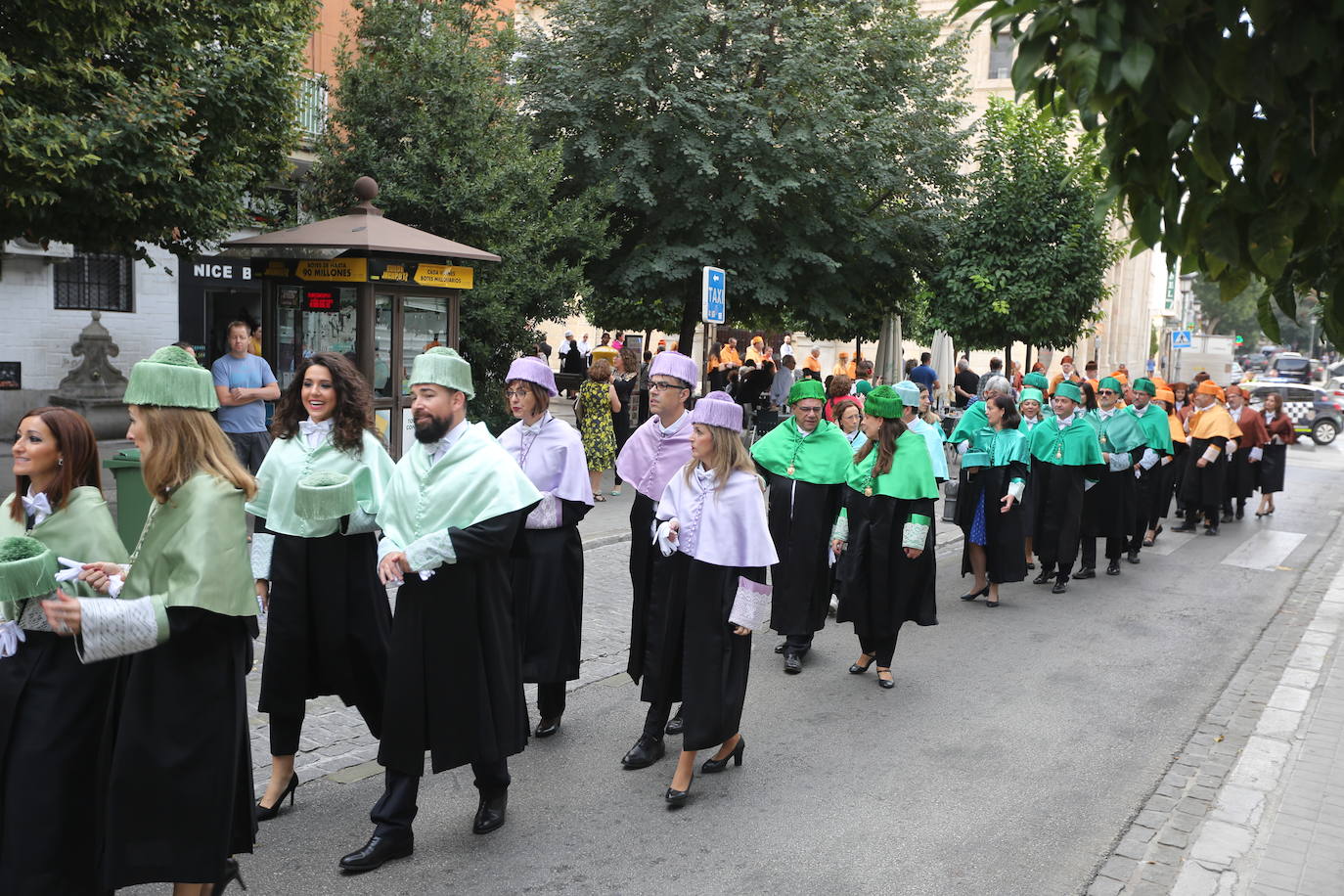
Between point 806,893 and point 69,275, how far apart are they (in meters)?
17.1

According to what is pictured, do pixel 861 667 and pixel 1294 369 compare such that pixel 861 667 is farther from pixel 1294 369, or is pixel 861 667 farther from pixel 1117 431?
pixel 1294 369

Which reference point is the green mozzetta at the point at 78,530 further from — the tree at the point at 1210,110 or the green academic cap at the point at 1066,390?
the green academic cap at the point at 1066,390

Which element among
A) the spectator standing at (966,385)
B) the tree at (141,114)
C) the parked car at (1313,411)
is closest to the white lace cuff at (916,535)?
the tree at (141,114)

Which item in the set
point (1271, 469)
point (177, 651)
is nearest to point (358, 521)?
point (177, 651)

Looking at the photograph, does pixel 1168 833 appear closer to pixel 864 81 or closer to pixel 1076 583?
pixel 1076 583

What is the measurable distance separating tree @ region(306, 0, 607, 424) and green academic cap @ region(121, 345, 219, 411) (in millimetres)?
11447

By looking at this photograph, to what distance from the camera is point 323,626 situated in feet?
16.8

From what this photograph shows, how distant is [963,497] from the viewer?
10.4 metres

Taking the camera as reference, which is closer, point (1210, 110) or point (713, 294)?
point (1210, 110)

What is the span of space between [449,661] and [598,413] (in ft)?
32.3

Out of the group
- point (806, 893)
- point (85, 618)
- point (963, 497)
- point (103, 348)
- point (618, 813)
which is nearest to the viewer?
point (85, 618)

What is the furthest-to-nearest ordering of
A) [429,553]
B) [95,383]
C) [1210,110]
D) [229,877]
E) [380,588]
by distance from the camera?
1. [95,383]
2. [380,588]
3. [429,553]
4. [229,877]
5. [1210,110]

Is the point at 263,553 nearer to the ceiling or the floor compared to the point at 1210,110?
nearer to the floor

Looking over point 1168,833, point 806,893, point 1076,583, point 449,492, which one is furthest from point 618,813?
point 1076,583
